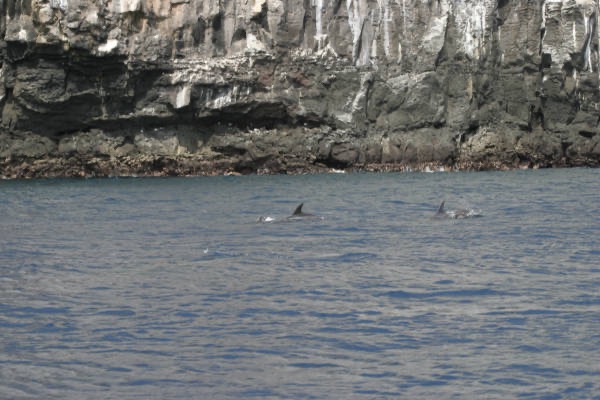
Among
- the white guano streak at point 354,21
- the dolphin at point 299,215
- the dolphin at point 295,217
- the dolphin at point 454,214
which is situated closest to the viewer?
the dolphin at point 454,214

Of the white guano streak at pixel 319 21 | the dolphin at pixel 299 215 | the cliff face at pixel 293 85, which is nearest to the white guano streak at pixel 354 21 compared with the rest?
the cliff face at pixel 293 85

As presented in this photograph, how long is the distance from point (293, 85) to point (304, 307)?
110 feet

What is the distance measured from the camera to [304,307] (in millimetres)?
11344

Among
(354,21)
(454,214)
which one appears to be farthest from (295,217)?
(354,21)

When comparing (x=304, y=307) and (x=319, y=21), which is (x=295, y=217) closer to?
(x=304, y=307)

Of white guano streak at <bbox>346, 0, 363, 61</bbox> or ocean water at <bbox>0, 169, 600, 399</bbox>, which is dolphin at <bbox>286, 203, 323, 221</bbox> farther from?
white guano streak at <bbox>346, 0, 363, 61</bbox>

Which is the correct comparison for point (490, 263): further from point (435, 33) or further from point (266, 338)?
point (435, 33)

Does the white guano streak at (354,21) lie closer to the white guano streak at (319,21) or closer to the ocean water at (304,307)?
the white guano streak at (319,21)

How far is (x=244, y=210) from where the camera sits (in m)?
24.7

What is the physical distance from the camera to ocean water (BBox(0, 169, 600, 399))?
28.1ft

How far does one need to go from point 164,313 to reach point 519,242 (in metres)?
7.67

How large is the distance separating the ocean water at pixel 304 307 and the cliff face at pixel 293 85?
20415mm

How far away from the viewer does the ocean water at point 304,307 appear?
337 inches

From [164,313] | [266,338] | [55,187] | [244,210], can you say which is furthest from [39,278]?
[55,187]
